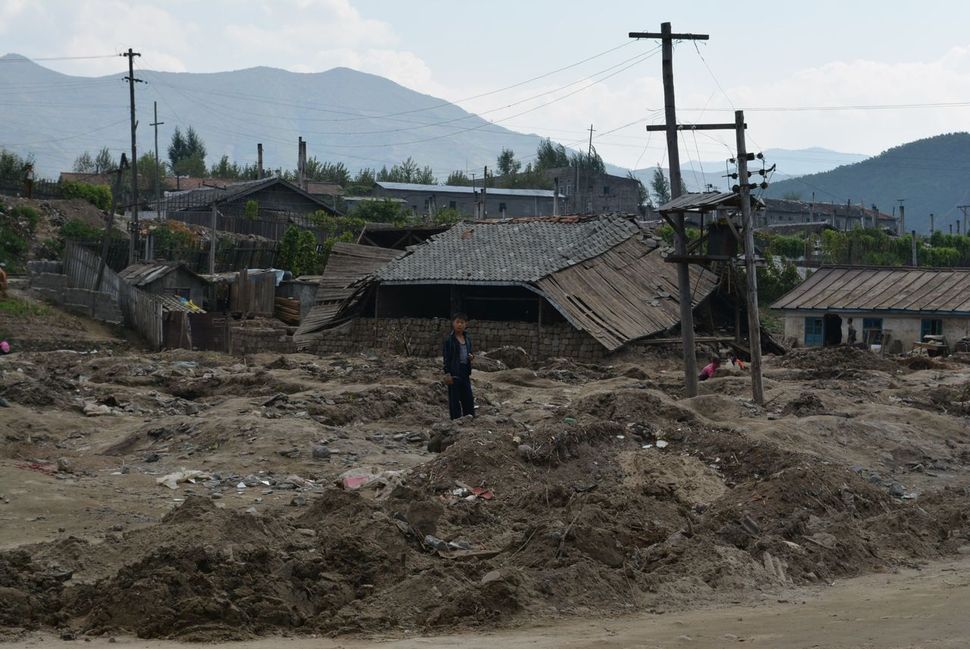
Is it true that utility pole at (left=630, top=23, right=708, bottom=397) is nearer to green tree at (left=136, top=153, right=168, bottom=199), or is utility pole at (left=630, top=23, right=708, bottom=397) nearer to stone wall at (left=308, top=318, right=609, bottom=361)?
stone wall at (left=308, top=318, right=609, bottom=361)

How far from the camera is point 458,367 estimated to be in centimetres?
1359

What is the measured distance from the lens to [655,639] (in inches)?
269

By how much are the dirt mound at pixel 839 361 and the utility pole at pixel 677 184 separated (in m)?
5.78

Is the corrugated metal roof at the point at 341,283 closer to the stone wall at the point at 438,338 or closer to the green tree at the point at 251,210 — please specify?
the stone wall at the point at 438,338

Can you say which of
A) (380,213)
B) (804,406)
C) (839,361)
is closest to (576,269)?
(839,361)

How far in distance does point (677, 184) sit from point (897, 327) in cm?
1807

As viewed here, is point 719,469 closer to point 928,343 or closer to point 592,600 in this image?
point 592,600

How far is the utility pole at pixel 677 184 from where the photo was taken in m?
19.0

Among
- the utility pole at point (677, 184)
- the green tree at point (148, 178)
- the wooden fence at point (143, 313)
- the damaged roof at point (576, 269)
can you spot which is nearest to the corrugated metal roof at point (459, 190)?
the green tree at point (148, 178)

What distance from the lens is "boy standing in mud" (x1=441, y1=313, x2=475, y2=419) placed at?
13516 millimetres

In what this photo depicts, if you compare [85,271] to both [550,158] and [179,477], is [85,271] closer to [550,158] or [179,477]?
[179,477]

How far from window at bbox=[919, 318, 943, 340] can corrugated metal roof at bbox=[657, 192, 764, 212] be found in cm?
1779

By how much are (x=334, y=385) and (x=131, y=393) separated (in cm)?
331

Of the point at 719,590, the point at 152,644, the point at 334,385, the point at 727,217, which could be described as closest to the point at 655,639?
the point at 719,590
